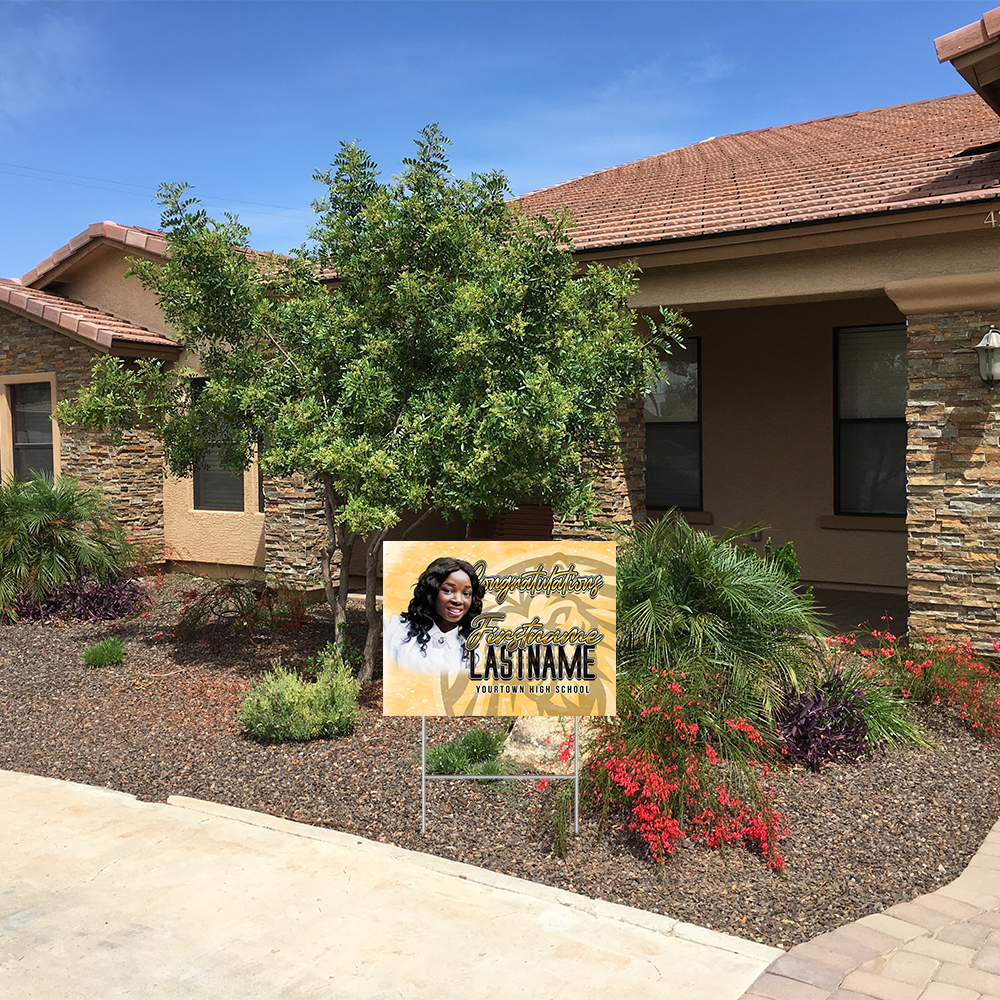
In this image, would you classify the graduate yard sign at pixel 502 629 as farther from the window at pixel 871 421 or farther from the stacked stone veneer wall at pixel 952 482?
the window at pixel 871 421

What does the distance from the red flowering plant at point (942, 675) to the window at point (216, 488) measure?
27.4 ft

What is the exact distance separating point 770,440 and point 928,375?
3907 mm

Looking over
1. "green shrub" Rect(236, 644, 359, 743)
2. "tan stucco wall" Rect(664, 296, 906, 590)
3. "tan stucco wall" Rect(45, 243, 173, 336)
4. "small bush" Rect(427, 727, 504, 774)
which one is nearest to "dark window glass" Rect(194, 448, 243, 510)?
"tan stucco wall" Rect(45, 243, 173, 336)

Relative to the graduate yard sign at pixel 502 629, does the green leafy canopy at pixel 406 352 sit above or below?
above

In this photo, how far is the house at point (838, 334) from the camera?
775 cm

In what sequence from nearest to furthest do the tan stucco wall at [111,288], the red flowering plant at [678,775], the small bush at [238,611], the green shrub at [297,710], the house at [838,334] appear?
1. the red flowering plant at [678,775]
2. the green shrub at [297,710]
3. the house at [838,334]
4. the small bush at [238,611]
5. the tan stucco wall at [111,288]

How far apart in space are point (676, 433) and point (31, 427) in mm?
9597

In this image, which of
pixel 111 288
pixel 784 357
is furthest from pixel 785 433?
pixel 111 288

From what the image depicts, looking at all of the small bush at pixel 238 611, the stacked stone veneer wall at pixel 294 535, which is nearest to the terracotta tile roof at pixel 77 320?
the stacked stone veneer wall at pixel 294 535

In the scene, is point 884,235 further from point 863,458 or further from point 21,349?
point 21,349

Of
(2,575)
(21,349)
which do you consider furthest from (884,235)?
(21,349)

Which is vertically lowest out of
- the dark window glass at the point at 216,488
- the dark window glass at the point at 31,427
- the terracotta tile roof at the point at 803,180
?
the dark window glass at the point at 216,488

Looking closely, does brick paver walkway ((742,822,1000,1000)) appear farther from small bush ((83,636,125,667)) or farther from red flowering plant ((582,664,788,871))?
small bush ((83,636,125,667))

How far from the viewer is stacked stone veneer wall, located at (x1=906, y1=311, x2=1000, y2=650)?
768 centimetres
